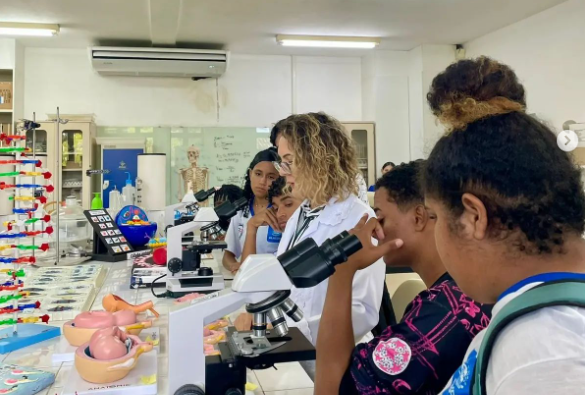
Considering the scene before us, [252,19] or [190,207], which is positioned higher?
[252,19]

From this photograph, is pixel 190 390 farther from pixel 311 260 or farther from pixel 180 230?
pixel 180 230

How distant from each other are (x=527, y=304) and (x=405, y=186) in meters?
0.64

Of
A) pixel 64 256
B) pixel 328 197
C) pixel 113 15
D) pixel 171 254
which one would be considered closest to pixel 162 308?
pixel 171 254

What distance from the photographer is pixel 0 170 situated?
159cm

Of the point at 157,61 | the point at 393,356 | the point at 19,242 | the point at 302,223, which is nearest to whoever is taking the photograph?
the point at 393,356

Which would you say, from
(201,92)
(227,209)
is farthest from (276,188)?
(201,92)

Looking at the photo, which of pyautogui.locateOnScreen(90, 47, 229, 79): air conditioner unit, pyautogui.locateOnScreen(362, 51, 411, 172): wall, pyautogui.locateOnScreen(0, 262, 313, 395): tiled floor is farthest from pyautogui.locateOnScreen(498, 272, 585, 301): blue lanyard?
pyautogui.locateOnScreen(362, 51, 411, 172): wall

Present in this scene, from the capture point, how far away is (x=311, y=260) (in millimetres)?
677

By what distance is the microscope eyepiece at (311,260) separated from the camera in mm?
670

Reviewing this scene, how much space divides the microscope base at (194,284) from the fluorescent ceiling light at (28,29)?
150 inches

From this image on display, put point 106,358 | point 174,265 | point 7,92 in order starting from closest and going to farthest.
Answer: point 106,358 < point 174,265 < point 7,92

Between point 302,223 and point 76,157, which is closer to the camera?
point 302,223

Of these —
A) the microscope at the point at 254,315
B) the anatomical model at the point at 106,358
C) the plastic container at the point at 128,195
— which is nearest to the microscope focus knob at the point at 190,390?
the microscope at the point at 254,315

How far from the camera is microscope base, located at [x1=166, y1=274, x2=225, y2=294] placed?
1.83 meters
